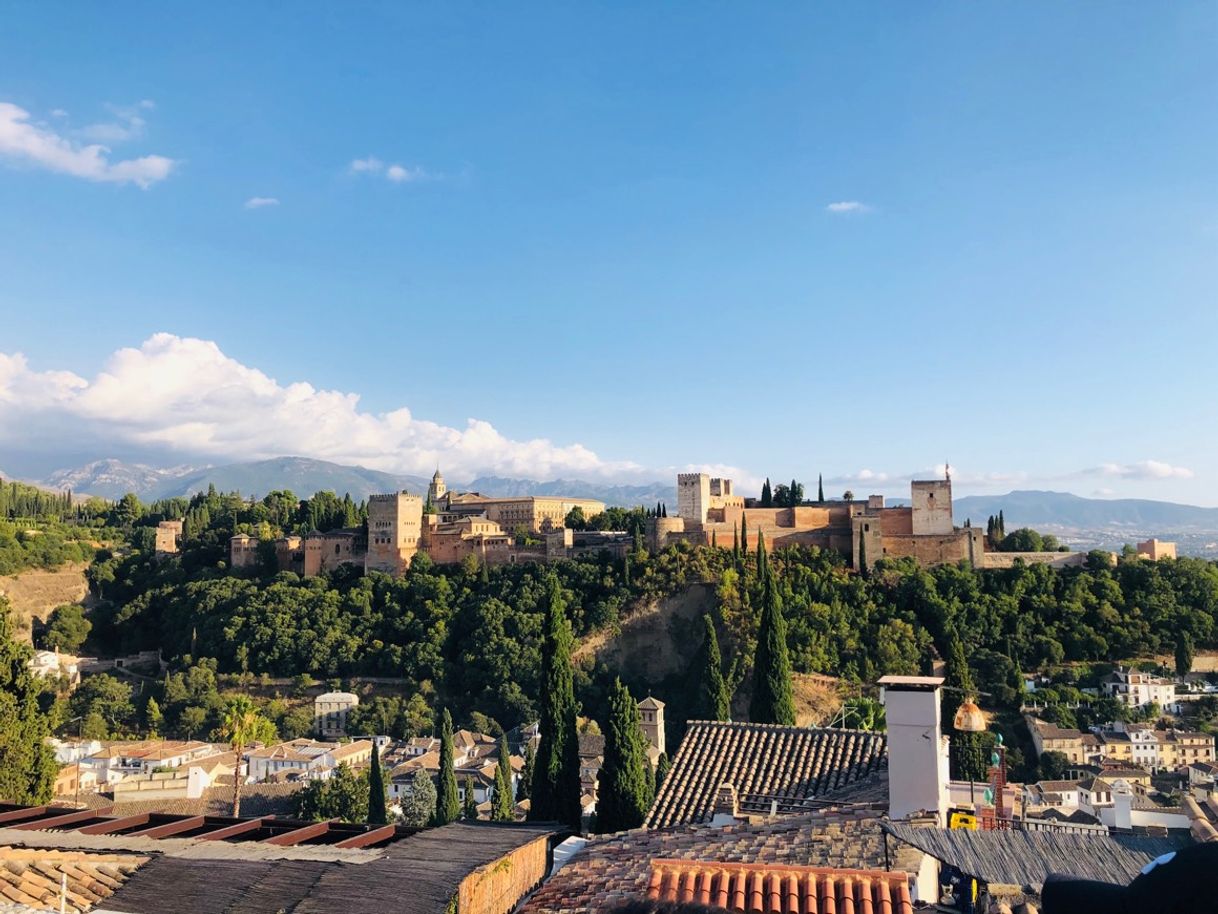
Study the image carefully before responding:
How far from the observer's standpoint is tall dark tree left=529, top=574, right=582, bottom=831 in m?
16.8

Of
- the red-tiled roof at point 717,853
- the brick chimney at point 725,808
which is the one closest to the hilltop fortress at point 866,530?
the brick chimney at point 725,808

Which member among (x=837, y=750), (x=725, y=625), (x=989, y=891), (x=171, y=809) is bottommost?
(x=171, y=809)

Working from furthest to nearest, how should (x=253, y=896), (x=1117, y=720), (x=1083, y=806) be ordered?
(x=1117, y=720) < (x=1083, y=806) < (x=253, y=896)

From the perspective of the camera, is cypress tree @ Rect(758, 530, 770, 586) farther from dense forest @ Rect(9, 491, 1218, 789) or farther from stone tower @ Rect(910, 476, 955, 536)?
stone tower @ Rect(910, 476, 955, 536)

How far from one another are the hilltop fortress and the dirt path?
38.3 m

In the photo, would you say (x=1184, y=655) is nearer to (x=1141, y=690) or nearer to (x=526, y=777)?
(x=1141, y=690)

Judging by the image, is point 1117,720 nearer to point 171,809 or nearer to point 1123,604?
point 1123,604

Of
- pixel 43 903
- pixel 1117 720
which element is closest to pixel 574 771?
pixel 43 903

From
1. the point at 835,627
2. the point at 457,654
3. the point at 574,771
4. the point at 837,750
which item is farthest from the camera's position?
the point at 457,654

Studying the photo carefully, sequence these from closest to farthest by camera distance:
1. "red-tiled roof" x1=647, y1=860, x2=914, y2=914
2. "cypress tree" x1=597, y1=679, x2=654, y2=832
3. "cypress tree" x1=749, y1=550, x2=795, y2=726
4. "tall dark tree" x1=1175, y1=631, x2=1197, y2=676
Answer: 1. "red-tiled roof" x1=647, y1=860, x2=914, y2=914
2. "cypress tree" x1=597, y1=679, x2=654, y2=832
3. "cypress tree" x1=749, y1=550, x2=795, y2=726
4. "tall dark tree" x1=1175, y1=631, x2=1197, y2=676

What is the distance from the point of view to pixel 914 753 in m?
6.54

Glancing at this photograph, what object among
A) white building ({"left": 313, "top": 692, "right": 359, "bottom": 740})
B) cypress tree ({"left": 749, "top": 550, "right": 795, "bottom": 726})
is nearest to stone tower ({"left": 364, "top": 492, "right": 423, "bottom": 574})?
white building ({"left": 313, "top": 692, "right": 359, "bottom": 740})

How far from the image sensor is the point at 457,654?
1746 inches

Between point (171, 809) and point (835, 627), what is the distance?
25.7 metres
